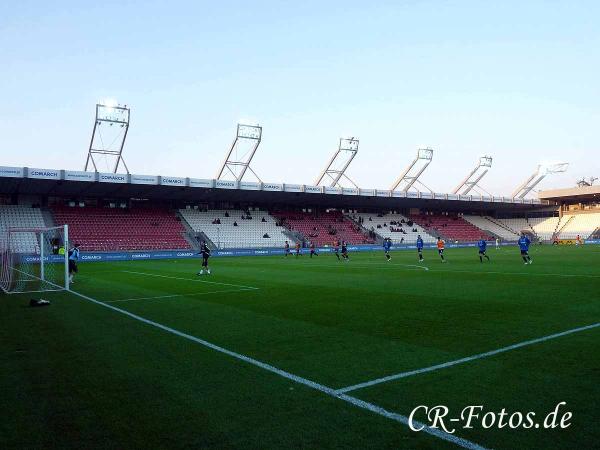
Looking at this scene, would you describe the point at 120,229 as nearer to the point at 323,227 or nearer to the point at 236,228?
the point at 236,228

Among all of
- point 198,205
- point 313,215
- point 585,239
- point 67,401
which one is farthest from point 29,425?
point 585,239

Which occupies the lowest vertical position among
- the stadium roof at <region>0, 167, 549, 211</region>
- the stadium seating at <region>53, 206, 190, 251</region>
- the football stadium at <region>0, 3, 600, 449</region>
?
the football stadium at <region>0, 3, 600, 449</region>

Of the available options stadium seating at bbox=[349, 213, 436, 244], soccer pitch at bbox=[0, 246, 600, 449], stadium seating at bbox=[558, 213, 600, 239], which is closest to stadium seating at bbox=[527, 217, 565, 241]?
stadium seating at bbox=[558, 213, 600, 239]

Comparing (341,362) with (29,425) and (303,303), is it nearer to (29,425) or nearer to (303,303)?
(29,425)

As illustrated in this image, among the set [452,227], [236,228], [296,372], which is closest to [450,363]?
[296,372]

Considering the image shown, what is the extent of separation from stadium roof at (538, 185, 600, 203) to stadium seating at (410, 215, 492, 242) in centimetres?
1561

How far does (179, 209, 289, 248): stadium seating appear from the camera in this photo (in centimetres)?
5275

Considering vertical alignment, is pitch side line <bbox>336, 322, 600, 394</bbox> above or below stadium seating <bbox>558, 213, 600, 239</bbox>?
below

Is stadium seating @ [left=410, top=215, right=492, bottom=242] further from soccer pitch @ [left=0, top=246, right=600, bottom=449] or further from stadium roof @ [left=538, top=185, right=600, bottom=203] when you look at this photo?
soccer pitch @ [left=0, top=246, right=600, bottom=449]

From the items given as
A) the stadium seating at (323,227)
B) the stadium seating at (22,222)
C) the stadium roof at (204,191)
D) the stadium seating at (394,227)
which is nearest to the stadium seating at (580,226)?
the stadium roof at (204,191)

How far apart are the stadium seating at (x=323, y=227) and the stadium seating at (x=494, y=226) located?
2505 centimetres

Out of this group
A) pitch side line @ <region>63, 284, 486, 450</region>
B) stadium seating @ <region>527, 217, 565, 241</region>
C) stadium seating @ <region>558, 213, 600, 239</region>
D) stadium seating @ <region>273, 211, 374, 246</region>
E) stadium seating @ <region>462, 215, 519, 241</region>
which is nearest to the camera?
pitch side line @ <region>63, 284, 486, 450</region>

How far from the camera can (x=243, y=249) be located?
4862 cm

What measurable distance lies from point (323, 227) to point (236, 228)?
12.9 meters
